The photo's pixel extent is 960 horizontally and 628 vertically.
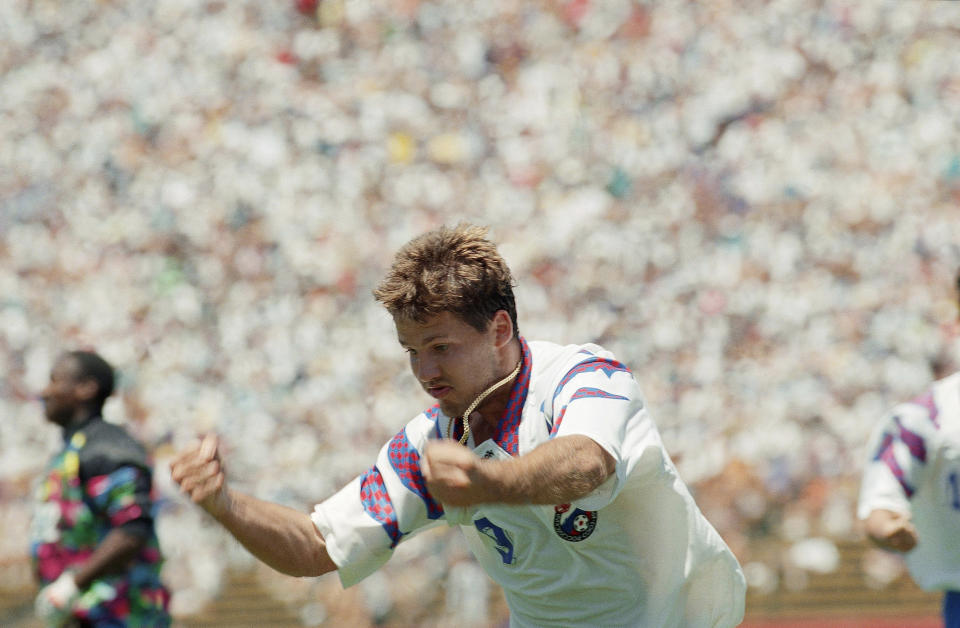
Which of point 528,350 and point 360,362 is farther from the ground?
point 528,350

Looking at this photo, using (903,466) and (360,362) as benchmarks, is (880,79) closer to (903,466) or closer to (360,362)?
(360,362)

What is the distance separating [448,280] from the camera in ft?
9.27

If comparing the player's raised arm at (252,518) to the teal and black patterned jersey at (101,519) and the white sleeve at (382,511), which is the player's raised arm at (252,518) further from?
the teal and black patterned jersey at (101,519)

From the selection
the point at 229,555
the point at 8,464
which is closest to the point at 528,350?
the point at 229,555

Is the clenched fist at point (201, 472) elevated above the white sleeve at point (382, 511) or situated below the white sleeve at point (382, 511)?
above

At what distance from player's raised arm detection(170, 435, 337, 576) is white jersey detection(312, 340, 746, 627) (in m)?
0.06

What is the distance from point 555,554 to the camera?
3.03 m

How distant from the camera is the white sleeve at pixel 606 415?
2576 mm

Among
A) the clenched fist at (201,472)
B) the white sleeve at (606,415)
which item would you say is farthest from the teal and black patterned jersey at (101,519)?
the white sleeve at (606,415)

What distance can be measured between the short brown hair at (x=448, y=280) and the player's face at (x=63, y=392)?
105 inches

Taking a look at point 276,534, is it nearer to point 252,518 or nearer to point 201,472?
point 252,518

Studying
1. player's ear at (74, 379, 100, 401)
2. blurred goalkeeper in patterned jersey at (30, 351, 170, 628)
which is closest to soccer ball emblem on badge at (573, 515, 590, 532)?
blurred goalkeeper in patterned jersey at (30, 351, 170, 628)

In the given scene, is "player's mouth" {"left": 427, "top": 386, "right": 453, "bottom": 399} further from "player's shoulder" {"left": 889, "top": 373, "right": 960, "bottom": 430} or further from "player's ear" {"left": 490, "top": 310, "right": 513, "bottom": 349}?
"player's shoulder" {"left": 889, "top": 373, "right": 960, "bottom": 430}

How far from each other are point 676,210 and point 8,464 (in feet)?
18.7
